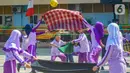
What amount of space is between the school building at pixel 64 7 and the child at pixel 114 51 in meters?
34.1

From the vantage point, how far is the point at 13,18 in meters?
45.6

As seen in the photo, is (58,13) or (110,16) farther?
(110,16)

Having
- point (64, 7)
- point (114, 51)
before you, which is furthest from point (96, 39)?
point (64, 7)

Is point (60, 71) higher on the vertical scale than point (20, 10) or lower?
lower

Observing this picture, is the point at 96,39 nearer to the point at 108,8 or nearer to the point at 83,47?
the point at 83,47

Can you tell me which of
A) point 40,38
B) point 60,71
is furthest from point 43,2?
point 60,71

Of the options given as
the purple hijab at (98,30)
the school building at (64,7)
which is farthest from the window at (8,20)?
the purple hijab at (98,30)

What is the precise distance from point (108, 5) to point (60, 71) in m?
33.9

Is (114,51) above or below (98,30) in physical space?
below

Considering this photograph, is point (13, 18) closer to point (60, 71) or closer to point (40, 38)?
point (40, 38)

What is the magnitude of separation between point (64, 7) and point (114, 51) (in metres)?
36.6

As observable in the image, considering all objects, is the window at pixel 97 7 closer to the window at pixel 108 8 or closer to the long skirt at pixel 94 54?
the window at pixel 108 8

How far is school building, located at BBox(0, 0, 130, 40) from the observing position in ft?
142

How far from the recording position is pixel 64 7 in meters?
44.7
